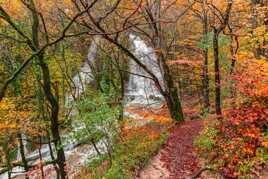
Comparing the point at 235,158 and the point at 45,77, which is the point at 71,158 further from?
the point at 235,158

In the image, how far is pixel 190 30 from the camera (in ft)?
72.6

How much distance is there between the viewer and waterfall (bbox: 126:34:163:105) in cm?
2260

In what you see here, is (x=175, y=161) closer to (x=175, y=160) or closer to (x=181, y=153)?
(x=175, y=160)

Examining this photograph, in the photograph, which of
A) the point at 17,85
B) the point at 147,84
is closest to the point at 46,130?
the point at 17,85

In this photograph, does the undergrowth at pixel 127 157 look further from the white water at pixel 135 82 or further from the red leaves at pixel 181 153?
the white water at pixel 135 82

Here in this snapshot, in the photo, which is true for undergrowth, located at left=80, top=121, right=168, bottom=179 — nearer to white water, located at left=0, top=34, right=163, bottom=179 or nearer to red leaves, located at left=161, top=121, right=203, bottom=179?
red leaves, located at left=161, top=121, right=203, bottom=179

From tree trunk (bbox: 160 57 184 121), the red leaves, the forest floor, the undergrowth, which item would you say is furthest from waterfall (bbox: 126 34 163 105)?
the forest floor

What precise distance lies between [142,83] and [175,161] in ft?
55.1

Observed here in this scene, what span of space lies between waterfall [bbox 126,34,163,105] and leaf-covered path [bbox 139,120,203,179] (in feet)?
37.6

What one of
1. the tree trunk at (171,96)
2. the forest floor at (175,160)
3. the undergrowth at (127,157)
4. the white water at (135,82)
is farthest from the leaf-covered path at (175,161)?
the white water at (135,82)

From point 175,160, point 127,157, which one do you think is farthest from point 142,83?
point 127,157

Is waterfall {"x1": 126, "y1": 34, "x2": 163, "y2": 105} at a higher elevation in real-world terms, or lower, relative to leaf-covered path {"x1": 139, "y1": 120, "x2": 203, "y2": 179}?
higher

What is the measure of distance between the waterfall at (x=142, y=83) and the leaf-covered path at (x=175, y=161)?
11.5 m

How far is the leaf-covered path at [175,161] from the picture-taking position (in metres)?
7.63
